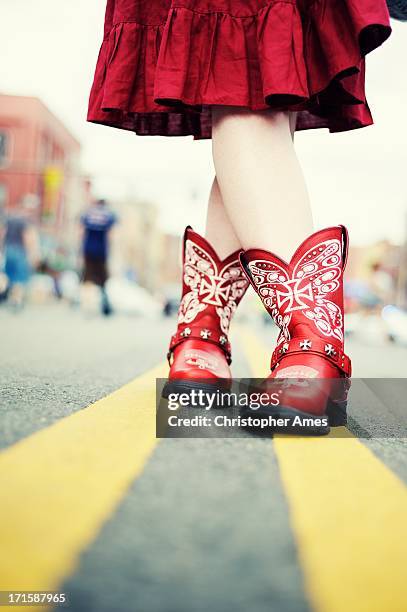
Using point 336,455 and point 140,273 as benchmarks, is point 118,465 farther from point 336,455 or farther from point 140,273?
point 140,273

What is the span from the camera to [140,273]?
55.6 m

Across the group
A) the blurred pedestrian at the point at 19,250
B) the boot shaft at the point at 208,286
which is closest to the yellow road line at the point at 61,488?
the boot shaft at the point at 208,286

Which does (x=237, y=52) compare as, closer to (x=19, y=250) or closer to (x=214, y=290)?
(x=214, y=290)

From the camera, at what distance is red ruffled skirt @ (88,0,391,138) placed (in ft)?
3.97

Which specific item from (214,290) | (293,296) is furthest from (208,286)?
(293,296)

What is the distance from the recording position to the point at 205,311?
1432 mm

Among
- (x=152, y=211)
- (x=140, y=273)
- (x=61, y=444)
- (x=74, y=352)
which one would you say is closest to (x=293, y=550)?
(x=61, y=444)

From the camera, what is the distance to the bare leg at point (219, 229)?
59.6 inches

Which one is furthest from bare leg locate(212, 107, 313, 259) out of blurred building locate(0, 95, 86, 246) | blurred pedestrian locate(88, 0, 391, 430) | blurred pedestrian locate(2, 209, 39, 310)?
blurred building locate(0, 95, 86, 246)

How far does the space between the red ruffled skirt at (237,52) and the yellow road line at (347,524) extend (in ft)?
2.45

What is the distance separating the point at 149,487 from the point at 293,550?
0.21m

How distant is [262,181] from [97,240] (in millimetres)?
6543

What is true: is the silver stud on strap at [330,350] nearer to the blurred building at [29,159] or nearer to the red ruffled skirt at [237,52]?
the red ruffled skirt at [237,52]

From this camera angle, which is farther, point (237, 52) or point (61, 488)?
point (237, 52)
